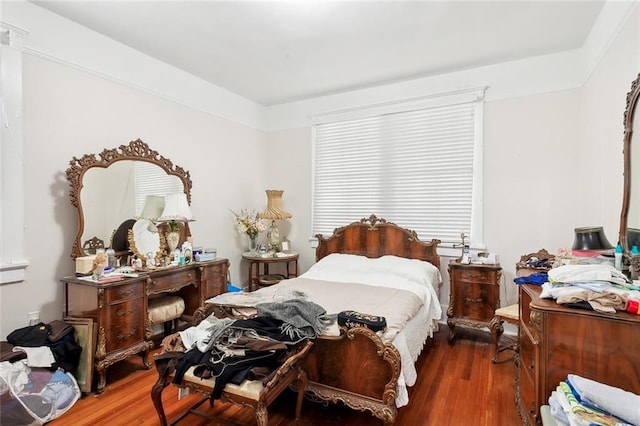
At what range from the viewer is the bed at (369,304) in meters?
1.88

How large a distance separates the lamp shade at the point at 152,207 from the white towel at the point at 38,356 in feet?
4.38

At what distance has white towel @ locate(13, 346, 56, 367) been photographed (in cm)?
215

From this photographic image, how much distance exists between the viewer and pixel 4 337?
7.64ft

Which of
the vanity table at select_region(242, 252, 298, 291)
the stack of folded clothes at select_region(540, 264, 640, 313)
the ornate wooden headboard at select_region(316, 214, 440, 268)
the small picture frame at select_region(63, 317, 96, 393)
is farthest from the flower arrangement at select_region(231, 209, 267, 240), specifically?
the stack of folded clothes at select_region(540, 264, 640, 313)

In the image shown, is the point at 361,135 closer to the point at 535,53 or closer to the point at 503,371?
the point at 535,53

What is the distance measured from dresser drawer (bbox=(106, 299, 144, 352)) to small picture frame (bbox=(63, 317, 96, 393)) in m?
0.11

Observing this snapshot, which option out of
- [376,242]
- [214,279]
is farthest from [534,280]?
[214,279]

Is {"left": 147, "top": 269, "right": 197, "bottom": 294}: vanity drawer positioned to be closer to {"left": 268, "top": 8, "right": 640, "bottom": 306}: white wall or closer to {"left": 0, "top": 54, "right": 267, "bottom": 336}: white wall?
{"left": 0, "top": 54, "right": 267, "bottom": 336}: white wall

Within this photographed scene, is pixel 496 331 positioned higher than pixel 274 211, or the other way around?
pixel 274 211

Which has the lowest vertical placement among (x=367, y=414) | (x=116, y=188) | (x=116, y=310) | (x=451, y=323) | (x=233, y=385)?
(x=367, y=414)

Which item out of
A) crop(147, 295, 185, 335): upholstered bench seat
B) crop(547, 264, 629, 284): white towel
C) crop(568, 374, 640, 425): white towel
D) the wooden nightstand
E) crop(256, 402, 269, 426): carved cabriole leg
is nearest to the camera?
crop(568, 374, 640, 425): white towel

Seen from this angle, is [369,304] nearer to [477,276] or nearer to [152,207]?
[477,276]

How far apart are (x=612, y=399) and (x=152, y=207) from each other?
11.9 ft

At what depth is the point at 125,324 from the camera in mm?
2562
